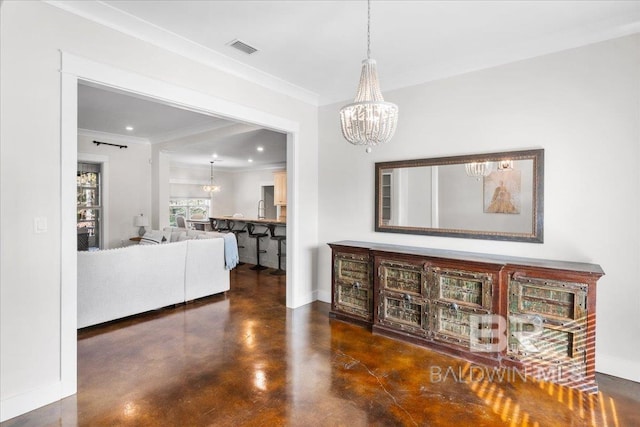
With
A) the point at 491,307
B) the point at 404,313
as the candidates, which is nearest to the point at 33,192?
the point at 404,313

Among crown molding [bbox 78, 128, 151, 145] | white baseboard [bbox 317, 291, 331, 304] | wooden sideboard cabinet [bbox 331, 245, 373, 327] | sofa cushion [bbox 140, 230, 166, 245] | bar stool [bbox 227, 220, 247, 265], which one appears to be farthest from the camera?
bar stool [bbox 227, 220, 247, 265]

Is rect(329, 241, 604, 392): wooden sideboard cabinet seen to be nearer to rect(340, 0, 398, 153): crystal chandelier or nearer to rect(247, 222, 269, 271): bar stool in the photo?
rect(340, 0, 398, 153): crystal chandelier

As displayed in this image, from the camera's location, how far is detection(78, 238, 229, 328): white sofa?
11.9 ft

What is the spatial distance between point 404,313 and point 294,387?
1.40 m

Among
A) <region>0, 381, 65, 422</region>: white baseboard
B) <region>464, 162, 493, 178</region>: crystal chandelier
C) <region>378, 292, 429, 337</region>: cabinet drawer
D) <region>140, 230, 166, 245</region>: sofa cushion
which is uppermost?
<region>464, 162, 493, 178</region>: crystal chandelier

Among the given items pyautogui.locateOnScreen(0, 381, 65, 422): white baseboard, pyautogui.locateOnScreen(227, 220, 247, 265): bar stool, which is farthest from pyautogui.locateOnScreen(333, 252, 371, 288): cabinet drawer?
pyautogui.locateOnScreen(227, 220, 247, 265): bar stool

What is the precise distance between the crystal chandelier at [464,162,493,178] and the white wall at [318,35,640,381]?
0.14 meters

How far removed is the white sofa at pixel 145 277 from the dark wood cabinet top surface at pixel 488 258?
2128 millimetres

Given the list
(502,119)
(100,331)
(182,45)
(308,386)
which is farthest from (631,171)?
(100,331)

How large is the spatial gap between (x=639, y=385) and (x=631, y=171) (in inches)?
66.6

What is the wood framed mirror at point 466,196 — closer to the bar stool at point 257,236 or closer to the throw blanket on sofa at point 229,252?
the throw blanket on sofa at point 229,252

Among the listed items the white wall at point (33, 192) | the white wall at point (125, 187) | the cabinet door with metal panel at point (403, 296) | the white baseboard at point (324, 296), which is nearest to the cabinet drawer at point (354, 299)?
the cabinet door with metal panel at point (403, 296)

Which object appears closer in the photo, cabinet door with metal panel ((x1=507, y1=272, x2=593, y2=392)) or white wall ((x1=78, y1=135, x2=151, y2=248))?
cabinet door with metal panel ((x1=507, y1=272, x2=593, y2=392))

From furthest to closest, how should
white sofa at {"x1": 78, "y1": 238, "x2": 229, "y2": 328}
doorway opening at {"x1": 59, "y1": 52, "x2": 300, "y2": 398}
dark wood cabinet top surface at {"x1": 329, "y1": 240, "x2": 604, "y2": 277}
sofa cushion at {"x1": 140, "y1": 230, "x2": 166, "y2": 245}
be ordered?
sofa cushion at {"x1": 140, "y1": 230, "x2": 166, "y2": 245} < white sofa at {"x1": 78, "y1": 238, "x2": 229, "y2": 328} < dark wood cabinet top surface at {"x1": 329, "y1": 240, "x2": 604, "y2": 277} < doorway opening at {"x1": 59, "y1": 52, "x2": 300, "y2": 398}
